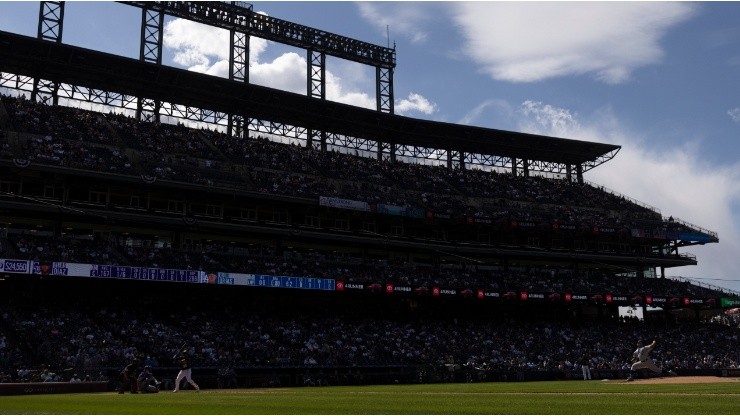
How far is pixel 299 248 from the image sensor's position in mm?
65312

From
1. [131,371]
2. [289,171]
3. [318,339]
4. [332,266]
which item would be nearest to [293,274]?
[332,266]

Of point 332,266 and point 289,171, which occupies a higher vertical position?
point 289,171

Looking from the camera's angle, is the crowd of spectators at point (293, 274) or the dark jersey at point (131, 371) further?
the crowd of spectators at point (293, 274)

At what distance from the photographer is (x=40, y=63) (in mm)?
59000

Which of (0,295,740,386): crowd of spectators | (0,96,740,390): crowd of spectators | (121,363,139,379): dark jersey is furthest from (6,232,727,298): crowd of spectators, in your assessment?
(121,363,139,379): dark jersey

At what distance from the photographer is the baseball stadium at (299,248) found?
45.1 metres

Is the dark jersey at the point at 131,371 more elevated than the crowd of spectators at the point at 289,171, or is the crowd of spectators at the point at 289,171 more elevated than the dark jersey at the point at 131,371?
the crowd of spectators at the point at 289,171

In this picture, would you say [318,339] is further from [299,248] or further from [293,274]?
[299,248]

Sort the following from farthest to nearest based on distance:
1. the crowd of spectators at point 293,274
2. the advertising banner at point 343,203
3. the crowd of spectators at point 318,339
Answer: the advertising banner at point 343,203, the crowd of spectators at point 293,274, the crowd of spectators at point 318,339

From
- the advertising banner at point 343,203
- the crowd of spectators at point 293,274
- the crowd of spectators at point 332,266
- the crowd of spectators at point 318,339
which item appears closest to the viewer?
the crowd of spectators at point 318,339

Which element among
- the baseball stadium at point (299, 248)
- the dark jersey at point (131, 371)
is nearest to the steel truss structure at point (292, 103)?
the baseball stadium at point (299, 248)

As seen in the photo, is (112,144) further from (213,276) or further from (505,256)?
(505,256)

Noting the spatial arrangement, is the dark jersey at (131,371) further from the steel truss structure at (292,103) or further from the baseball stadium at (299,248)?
the steel truss structure at (292,103)

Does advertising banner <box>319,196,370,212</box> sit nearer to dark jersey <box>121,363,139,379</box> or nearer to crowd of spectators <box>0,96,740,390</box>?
crowd of spectators <box>0,96,740,390</box>
